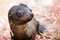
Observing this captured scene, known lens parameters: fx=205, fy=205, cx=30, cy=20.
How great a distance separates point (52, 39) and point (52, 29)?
203mm

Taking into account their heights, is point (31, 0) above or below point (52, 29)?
above

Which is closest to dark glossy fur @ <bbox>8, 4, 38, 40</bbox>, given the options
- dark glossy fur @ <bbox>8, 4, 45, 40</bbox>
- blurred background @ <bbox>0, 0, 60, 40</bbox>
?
dark glossy fur @ <bbox>8, 4, 45, 40</bbox>

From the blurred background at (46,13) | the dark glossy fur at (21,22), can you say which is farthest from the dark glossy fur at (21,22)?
the blurred background at (46,13)

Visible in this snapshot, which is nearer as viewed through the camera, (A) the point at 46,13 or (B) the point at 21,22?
(B) the point at 21,22

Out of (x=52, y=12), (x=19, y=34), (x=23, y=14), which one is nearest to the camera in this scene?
(x=23, y=14)

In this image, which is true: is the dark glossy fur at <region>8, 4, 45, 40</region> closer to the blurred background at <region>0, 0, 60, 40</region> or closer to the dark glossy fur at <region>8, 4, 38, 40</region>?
the dark glossy fur at <region>8, 4, 38, 40</region>

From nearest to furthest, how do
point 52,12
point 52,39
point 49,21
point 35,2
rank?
point 52,39 < point 49,21 < point 52,12 < point 35,2

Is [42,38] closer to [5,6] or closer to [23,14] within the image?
[23,14]

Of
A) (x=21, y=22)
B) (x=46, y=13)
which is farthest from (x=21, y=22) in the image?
(x=46, y=13)

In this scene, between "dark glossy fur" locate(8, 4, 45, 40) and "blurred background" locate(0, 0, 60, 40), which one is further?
"blurred background" locate(0, 0, 60, 40)

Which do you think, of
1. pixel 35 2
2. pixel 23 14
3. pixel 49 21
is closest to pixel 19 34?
pixel 23 14

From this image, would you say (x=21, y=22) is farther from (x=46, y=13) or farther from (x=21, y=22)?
(x=46, y=13)

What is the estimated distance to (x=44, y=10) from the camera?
9.62 ft

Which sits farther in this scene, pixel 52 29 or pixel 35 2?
pixel 35 2
